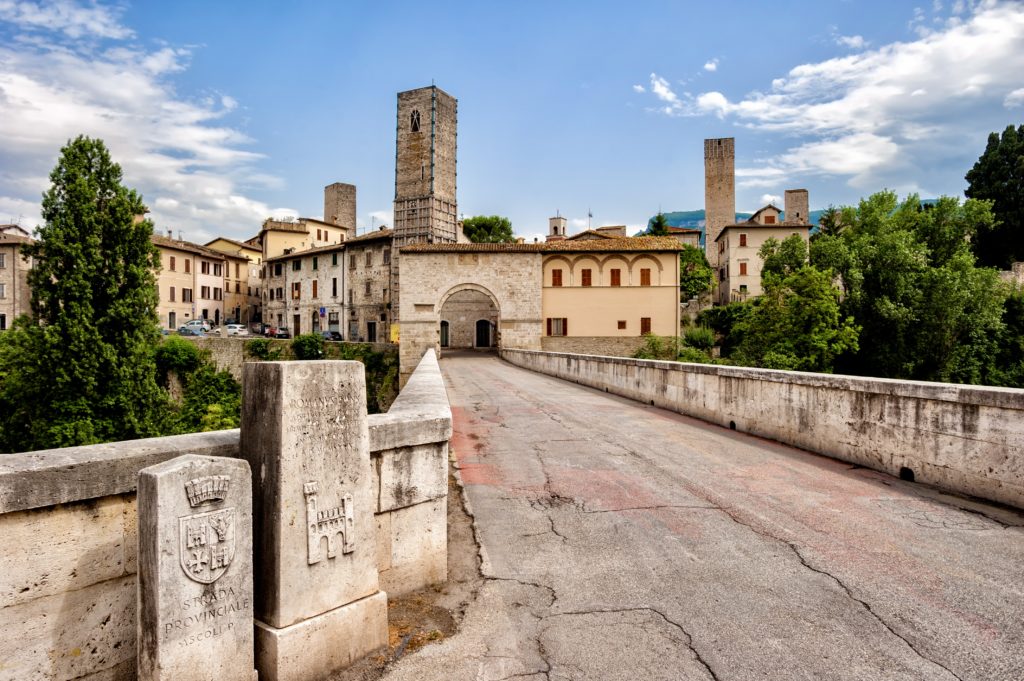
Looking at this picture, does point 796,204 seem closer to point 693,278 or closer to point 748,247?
point 748,247

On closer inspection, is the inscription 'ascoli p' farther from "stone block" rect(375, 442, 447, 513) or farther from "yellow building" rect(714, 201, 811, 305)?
"yellow building" rect(714, 201, 811, 305)

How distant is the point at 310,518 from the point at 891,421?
6.08 meters

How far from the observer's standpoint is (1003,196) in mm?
46969

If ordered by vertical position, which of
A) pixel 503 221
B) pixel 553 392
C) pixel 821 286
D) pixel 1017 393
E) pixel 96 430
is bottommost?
pixel 96 430

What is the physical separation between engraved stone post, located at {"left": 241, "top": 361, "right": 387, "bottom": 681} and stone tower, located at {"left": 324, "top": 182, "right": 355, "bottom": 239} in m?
81.2

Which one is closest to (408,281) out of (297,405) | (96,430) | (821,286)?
(96,430)

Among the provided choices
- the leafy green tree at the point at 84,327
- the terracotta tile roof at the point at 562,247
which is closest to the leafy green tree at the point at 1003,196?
the terracotta tile roof at the point at 562,247

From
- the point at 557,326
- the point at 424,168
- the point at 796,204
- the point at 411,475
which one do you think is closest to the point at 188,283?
the point at 424,168

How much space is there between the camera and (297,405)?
106 inches

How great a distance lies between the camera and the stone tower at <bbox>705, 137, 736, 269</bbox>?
76938 mm

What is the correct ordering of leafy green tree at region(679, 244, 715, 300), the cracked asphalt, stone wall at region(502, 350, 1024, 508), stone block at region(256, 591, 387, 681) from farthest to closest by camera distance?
leafy green tree at region(679, 244, 715, 300) < stone wall at region(502, 350, 1024, 508) < the cracked asphalt < stone block at region(256, 591, 387, 681)

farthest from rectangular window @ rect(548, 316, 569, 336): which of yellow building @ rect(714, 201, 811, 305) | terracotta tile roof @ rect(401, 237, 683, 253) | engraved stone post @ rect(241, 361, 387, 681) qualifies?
engraved stone post @ rect(241, 361, 387, 681)

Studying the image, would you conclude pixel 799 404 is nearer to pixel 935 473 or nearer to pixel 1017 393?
pixel 935 473

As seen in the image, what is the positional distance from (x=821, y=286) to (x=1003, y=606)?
29.0m
